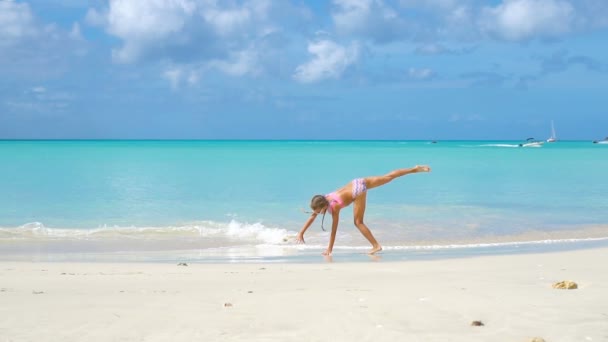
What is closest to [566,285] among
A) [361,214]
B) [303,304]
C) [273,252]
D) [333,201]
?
[303,304]

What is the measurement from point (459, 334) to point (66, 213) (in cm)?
1529

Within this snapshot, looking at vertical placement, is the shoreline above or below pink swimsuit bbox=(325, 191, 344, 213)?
below

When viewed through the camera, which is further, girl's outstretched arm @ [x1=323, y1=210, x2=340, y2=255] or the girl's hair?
girl's outstretched arm @ [x1=323, y1=210, x2=340, y2=255]

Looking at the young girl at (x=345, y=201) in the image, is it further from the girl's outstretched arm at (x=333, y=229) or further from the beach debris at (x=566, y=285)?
the beach debris at (x=566, y=285)

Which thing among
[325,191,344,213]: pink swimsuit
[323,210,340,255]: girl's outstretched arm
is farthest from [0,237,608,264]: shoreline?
[325,191,344,213]: pink swimsuit

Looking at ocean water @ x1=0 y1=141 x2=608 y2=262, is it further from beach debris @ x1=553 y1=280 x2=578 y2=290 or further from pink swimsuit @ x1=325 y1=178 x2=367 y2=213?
beach debris @ x1=553 y1=280 x2=578 y2=290

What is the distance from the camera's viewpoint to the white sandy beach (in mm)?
4816

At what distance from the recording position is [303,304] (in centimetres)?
585

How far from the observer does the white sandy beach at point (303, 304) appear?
4.82 meters

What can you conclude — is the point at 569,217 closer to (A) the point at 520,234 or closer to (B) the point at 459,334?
(A) the point at 520,234

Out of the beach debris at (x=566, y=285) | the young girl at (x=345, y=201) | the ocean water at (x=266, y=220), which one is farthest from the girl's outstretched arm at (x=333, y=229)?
the beach debris at (x=566, y=285)

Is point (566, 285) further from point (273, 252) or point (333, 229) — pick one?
point (273, 252)

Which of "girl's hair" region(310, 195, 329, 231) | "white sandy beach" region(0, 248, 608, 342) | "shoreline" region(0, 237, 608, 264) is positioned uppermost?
"girl's hair" region(310, 195, 329, 231)

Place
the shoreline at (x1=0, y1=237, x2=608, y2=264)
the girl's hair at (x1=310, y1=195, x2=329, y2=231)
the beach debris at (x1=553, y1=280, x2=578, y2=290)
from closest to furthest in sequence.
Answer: the beach debris at (x1=553, y1=280, x2=578, y2=290) < the girl's hair at (x1=310, y1=195, x2=329, y2=231) < the shoreline at (x1=0, y1=237, x2=608, y2=264)
